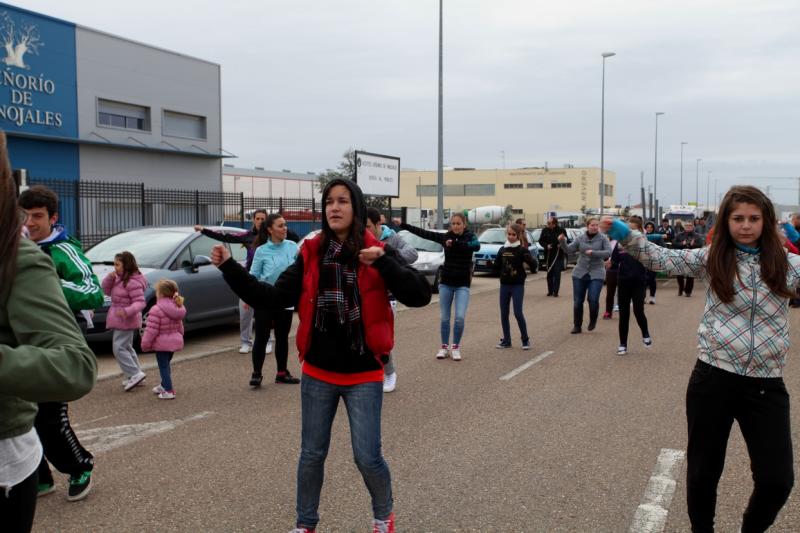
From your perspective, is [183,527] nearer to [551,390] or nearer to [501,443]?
[501,443]

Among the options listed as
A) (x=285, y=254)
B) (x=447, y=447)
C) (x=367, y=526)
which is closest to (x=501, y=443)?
(x=447, y=447)

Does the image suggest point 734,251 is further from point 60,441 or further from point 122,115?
point 122,115

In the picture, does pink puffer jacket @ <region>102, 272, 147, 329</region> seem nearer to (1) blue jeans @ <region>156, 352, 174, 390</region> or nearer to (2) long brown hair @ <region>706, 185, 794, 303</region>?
(1) blue jeans @ <region>156, 352, 174, 390</region>

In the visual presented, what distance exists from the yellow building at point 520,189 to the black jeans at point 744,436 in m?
98.9

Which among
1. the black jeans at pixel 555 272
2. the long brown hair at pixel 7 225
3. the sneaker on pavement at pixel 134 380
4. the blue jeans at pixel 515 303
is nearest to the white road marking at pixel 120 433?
the sneaker on pavement at pixel 134 380

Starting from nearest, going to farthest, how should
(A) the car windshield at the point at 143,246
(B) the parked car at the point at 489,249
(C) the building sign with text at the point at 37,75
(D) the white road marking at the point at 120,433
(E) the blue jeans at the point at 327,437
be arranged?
(E) the blue jeans at the point at 327,437, (D) the white road marking at the point at 120,433, (A) the car windshield at the point at 143,246, (C) the building sign with text at the point at 37,75, (B) the parked car at the point at 489,249

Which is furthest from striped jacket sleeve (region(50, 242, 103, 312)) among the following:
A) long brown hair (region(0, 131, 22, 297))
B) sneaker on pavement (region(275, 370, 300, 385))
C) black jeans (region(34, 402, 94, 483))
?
sneaker on pavement (region(275, 370, 300, 385))

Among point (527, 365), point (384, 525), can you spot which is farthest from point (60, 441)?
point (527, 365)

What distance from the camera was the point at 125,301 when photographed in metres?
7.38

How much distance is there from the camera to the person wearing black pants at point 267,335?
7.77 meters

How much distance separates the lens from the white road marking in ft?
18.8

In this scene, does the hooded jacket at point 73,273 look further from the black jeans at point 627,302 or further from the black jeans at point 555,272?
the black jeans at point 555,272

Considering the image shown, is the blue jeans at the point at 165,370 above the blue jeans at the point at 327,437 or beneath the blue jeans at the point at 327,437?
beneath

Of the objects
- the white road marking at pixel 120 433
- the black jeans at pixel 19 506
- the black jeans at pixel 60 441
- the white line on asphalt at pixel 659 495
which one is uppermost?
the black jeans at pixel 19 506
